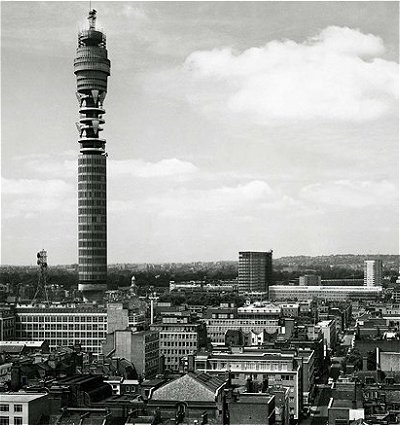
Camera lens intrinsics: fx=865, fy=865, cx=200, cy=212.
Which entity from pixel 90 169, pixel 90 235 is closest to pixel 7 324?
pixel 90 235

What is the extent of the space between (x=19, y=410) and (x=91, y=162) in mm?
102879

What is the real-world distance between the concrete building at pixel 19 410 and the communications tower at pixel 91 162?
10063 centimetres

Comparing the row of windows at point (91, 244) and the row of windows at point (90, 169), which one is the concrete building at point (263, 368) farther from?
the row of windows at point (90, 169)

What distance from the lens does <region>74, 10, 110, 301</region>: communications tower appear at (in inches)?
5901

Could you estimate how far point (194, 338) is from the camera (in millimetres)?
109500

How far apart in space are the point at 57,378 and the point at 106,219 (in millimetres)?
88210

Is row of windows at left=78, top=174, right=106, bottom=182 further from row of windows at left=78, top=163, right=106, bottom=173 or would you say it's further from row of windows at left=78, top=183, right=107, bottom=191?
row of windows at left=78, top=183, right=107, bottom=191

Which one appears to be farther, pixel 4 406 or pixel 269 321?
pixel 269 321

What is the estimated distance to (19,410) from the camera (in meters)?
50.6

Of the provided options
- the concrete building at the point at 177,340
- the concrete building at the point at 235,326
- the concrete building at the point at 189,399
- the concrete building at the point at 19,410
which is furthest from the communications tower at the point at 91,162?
the concrete building at the point at 19,410

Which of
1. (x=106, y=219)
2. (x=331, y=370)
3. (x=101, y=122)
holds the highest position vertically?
(x=101, y=122)

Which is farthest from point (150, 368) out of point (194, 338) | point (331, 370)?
point (331, 370)

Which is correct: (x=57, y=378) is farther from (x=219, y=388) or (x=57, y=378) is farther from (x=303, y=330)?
(x=303, y=330)

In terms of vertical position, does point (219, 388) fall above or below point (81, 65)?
below
